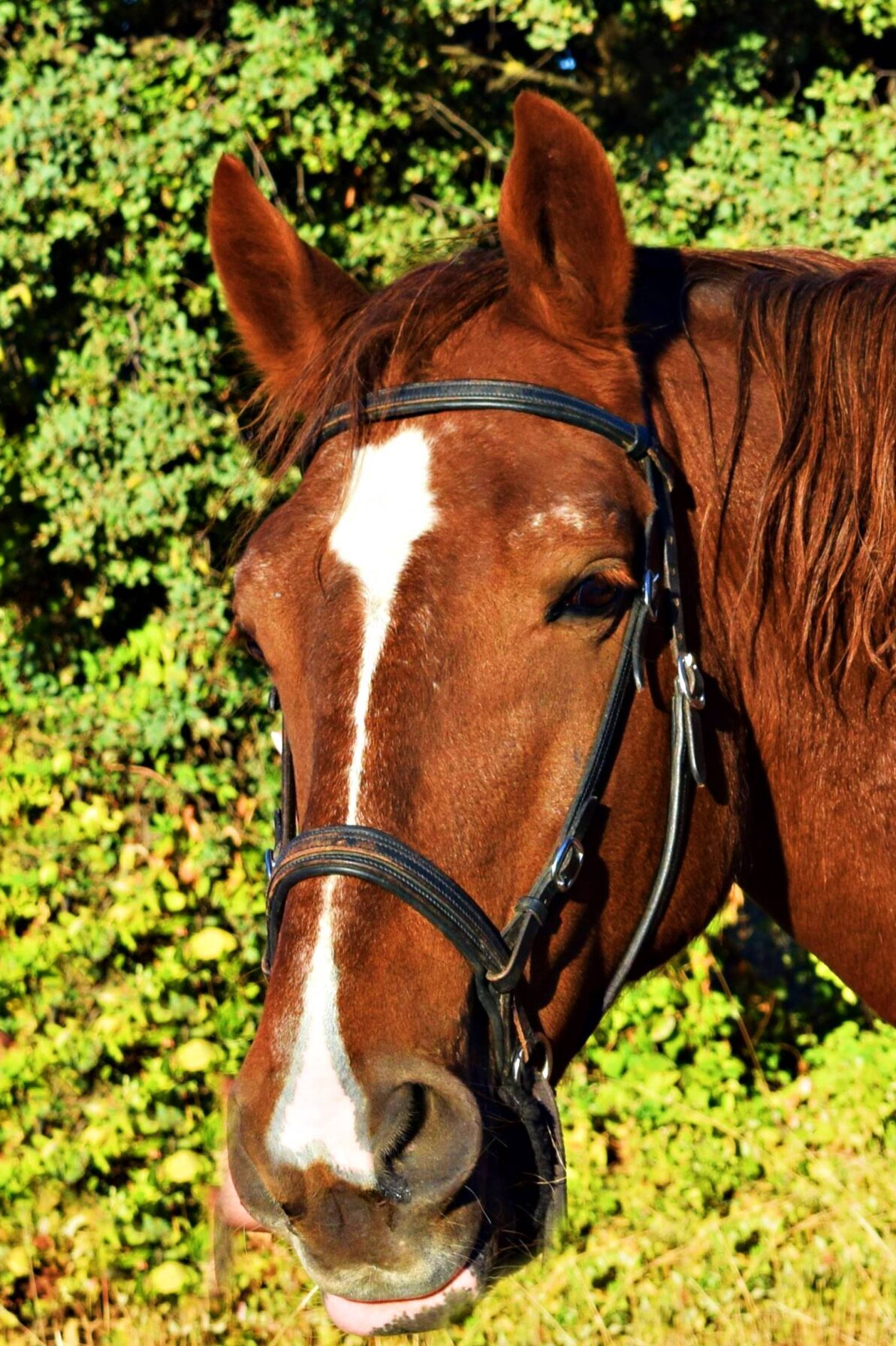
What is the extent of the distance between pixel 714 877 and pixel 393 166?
165 inches

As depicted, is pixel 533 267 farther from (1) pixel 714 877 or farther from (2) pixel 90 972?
(2) pixel 90 972

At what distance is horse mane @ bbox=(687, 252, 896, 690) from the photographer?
1.87 meters

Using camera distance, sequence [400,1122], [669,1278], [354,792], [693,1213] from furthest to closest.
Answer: [693,1213], [669,1278], [354,792], [400,1122]

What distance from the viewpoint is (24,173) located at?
4.51 m

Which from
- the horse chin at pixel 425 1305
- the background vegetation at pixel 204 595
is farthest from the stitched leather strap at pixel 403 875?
the background vegetation at pixel 204 595

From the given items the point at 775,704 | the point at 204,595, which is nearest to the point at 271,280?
the point at 775,704

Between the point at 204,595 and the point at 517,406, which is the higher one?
the point at 517,406

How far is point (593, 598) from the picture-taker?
1776mm

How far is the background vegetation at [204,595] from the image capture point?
423cm

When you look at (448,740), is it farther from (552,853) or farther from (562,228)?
(562,228)

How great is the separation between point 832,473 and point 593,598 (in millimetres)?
449

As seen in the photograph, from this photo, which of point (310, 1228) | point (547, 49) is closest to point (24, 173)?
point (547, 49)

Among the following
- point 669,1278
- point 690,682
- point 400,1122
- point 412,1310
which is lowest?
point 669,1278

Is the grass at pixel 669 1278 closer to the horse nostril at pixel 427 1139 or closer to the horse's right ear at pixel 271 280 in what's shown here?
the horse nostril at pixel 427 1139
